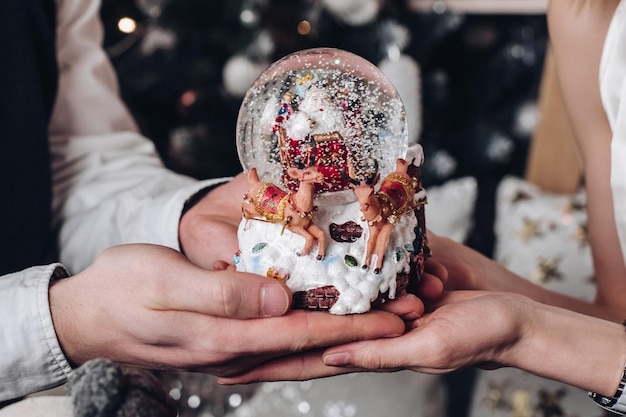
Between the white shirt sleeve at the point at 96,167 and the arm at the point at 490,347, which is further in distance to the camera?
the white shirt sleeve at the point at 96,167

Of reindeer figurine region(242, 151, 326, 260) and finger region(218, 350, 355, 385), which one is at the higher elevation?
reindeer figurine region(242, 151, 326, 260)

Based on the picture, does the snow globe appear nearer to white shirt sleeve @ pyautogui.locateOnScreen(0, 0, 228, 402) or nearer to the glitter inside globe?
the glitter inside globe

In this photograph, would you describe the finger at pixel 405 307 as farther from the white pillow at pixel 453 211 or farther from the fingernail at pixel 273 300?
the white pillow at pixel 453 211

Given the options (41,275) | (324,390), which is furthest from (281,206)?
(324,390)

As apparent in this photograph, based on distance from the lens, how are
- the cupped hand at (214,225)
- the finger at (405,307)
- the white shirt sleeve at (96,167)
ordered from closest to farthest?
the finger at (405,307) → the cupped hand at (214,225) → the white shirt sleeve at (96,167)

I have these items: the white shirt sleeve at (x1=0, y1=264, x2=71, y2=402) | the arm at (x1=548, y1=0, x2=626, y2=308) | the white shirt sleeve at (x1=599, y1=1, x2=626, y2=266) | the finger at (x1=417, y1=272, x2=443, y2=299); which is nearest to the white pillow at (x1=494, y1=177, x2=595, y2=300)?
the arm at (x1=548, y1=0, x2=626, y2=308)

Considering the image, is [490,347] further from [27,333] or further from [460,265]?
[27,333]

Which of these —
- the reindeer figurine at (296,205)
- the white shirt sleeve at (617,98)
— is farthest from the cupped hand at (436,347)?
the white shirt sleeve at (617,98)
